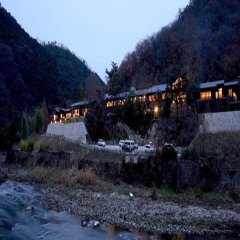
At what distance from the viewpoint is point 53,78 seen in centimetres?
10469

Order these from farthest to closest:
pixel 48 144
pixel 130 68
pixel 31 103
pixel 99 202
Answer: pixel 31 103, pixel 130 68, pixel 48 144, pixel 99 202

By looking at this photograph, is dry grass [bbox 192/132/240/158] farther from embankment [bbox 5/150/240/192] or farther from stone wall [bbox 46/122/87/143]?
stone wall [bbox 46/122/87/143]

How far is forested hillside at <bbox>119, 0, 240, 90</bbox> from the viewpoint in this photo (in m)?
60.2

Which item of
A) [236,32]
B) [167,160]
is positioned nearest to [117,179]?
[167,160]

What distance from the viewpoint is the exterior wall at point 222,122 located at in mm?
27266

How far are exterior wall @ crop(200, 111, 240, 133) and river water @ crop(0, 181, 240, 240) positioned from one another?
49.7 feet

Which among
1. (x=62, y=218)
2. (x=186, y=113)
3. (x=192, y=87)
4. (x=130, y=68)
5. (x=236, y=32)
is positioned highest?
(x=236, y=32)

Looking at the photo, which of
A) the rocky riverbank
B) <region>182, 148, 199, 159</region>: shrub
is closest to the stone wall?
the rocky riverbank

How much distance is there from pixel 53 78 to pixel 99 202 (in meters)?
90.8

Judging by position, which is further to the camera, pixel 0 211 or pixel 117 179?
pixel 117 179

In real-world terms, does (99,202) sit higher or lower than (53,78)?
lower

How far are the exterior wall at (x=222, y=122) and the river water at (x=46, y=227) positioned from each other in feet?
49.7

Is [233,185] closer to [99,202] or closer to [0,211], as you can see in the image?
[99,202]

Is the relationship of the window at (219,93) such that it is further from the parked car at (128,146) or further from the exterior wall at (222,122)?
the parked car at (128,146)
